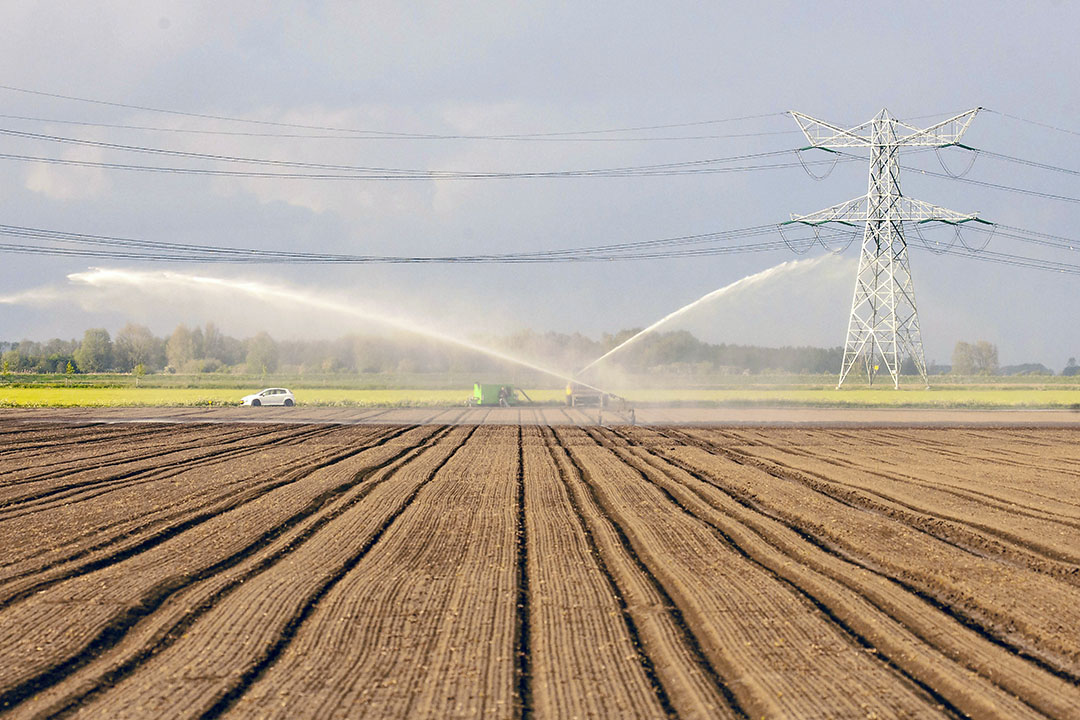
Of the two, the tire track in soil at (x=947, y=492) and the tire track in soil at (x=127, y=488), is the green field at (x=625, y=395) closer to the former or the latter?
the tire track in soil at (x=127, y=488)

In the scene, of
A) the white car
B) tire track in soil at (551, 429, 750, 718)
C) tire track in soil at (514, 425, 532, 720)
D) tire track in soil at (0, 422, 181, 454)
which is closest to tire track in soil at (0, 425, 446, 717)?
tire track in soil at (514, 425, 532, 720)

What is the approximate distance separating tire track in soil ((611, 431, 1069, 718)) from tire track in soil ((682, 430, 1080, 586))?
92.1 inches

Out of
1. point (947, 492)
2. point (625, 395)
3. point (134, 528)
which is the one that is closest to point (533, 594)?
point (134, 528)

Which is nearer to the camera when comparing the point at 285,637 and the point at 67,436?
the point at 285,637

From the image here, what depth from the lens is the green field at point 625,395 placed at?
55.8m

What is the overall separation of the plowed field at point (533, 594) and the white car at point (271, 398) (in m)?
35.4

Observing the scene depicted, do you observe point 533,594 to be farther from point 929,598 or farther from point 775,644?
point 929,598

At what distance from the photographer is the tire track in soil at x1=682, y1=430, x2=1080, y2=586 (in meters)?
11.5

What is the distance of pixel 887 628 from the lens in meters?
8.29

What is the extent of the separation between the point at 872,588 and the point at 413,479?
11.6m

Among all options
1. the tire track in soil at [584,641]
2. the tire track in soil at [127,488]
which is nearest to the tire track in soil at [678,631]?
the tire track in soil at [584,641]

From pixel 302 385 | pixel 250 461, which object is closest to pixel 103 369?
pixel 302 385

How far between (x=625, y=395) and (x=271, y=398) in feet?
84.7

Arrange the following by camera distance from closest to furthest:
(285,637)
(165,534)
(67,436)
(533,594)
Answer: (285,637)
(533,594)
(165,534)
(67,436)
